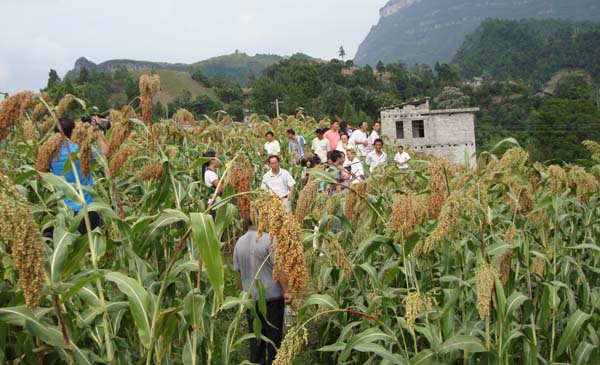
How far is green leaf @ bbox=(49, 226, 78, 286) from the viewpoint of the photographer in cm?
257

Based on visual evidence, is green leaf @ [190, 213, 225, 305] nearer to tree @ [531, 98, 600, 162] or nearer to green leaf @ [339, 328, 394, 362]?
green leaf @ [339, 328, 394, 362]

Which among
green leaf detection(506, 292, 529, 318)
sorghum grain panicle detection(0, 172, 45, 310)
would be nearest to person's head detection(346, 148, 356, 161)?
green leaf detection(506, 292, 529, 318)

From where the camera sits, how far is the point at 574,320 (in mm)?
3564

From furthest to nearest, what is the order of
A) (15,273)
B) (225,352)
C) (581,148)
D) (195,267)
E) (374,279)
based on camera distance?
(581,148), (374,279), (225,352), (195,267), (15,273)

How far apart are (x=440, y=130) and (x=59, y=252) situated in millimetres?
37475

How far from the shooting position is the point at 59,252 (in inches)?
104

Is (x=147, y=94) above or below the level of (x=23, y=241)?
above

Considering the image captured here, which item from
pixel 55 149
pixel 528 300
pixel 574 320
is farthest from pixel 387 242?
pixel 55 149

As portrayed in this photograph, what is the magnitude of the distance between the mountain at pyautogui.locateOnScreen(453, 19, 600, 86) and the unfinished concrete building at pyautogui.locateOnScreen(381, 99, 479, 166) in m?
90.4

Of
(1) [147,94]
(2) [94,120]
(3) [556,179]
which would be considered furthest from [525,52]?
(1) [147,94]

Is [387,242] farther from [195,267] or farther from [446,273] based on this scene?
[195,267]

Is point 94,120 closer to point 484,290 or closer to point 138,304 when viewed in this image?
point 138,304

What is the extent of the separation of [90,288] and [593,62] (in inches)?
5452

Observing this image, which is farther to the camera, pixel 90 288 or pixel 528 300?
pixel 528 300
